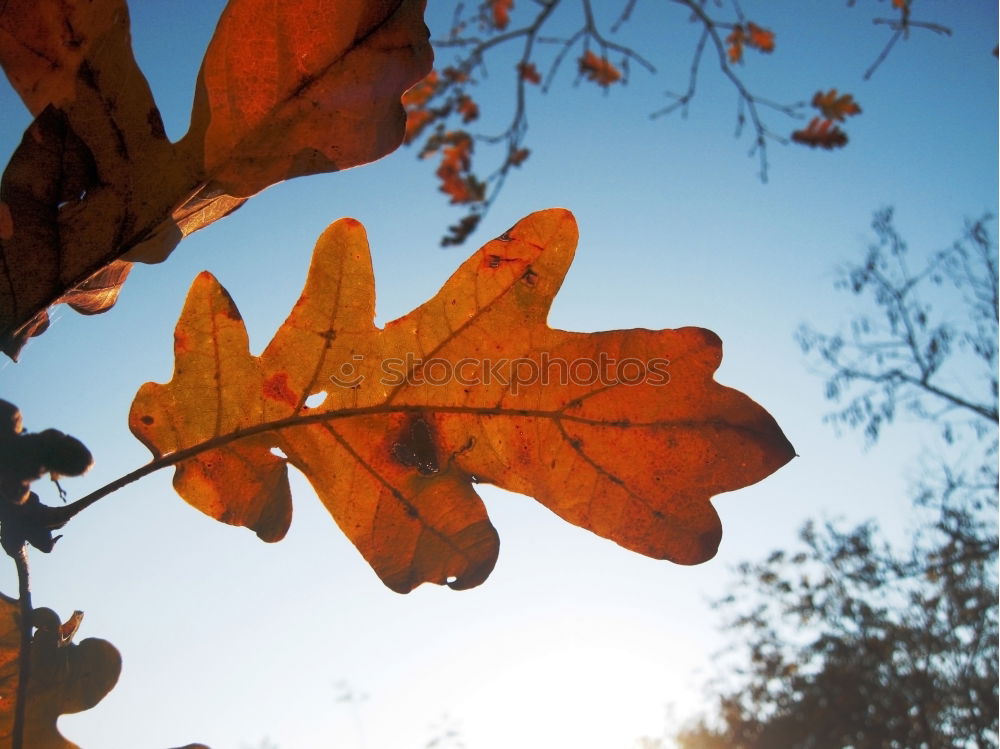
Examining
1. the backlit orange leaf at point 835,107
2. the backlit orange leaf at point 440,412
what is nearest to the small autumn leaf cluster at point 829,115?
the backlit orange leaf at point 835,107

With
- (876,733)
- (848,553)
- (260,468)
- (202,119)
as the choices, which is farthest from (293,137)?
(876,733)

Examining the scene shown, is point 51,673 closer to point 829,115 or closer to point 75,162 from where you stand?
point 75,162

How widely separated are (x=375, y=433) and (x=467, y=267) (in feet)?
0.69

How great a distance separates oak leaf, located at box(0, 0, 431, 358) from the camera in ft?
1.77

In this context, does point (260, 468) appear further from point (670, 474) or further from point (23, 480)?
point (670, 474)

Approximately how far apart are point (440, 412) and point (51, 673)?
51cm

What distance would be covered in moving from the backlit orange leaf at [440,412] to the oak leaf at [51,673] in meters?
0.22

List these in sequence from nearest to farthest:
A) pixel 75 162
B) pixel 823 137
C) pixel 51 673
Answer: pixel 75 162, pixel 51 673, pixel 823 137

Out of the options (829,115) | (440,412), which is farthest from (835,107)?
(440,412)

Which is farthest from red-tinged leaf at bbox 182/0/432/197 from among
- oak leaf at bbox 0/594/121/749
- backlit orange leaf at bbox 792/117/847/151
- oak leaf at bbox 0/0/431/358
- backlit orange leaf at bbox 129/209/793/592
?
backlit orange leaf at bbox 792/117/847/151

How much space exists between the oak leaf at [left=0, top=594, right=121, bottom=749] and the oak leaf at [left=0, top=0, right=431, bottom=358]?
319 mm

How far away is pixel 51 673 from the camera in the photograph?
692mm

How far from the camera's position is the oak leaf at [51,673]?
67 cm

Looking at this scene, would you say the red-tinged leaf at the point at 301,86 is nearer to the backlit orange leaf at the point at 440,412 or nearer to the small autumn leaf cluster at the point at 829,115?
the backlit orange leaf at the point at 440,412
